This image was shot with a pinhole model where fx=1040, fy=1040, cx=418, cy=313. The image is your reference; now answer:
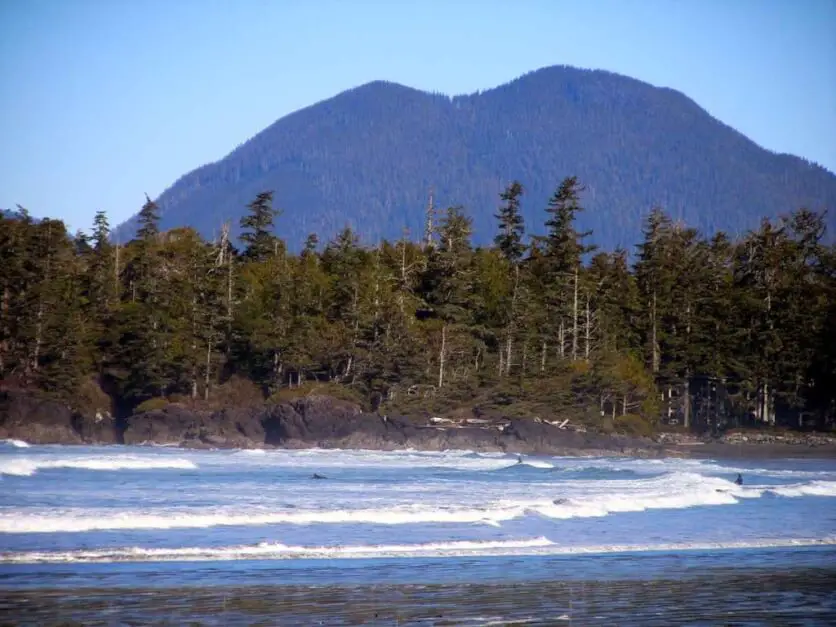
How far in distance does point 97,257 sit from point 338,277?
1598 cm

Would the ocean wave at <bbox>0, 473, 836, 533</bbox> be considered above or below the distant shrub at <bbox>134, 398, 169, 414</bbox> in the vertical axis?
below

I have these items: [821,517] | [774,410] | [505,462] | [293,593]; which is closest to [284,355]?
[505,462]

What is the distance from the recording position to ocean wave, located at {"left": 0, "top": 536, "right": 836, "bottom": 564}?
52.4 ft

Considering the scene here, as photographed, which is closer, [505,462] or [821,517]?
[821,517]

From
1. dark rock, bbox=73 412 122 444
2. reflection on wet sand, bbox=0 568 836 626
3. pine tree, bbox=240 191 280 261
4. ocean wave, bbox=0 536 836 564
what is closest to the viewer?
reflection on wet sand, bbox=0 568 836 626

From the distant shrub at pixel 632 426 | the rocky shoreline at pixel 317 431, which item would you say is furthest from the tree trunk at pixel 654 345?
the rocky shoreline at pixel 317 431

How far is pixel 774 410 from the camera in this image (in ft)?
228

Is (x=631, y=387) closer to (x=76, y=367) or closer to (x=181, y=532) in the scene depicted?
(x=76, y=367)

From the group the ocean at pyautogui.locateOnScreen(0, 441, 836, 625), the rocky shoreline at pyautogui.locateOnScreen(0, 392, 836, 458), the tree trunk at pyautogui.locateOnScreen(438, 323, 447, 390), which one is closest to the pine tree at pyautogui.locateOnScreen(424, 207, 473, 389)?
the tree trunk at pyautogui.locateOnScreen(438, 323, 447, 390)

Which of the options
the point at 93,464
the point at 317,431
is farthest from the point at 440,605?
the point at 317,431

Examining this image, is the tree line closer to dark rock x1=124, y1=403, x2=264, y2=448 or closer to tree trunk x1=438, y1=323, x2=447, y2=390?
tree trunk x1=438, y1=323, x2=447, y2=390

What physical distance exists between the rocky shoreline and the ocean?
19477 mm

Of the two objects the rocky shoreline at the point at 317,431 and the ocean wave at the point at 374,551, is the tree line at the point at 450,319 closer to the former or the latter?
the rocky shoreline at the point at 317,431

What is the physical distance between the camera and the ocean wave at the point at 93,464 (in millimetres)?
32312
